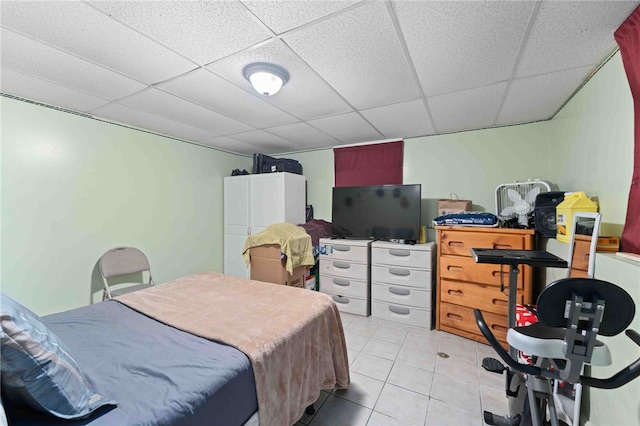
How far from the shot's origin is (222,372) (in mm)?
994

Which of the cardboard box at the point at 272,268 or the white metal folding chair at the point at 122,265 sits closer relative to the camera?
the white metal folding chair at the point at 122,265

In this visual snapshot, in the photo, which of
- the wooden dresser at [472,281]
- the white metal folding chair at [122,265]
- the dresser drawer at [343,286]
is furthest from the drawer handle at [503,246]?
the white metal folding chair at [122,265]

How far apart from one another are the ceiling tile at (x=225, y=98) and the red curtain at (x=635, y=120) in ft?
7.50

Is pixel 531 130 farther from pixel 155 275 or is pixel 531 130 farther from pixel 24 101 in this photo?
pixel 24 101

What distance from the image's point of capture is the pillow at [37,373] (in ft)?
2.28

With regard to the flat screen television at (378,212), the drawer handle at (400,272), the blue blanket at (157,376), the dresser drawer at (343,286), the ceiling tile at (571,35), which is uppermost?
the ceiling tile at (571,35)

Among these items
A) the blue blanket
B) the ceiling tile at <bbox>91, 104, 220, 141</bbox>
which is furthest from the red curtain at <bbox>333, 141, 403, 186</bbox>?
the blue blanket

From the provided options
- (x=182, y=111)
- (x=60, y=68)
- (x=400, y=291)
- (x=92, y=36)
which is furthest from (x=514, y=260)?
(x=60, y=68)

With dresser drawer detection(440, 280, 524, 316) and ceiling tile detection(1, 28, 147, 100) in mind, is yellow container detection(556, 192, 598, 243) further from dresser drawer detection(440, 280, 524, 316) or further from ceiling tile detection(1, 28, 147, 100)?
ceiling tile detection(1, 28, 147, 100)

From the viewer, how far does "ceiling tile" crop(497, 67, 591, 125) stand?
5.93 feet

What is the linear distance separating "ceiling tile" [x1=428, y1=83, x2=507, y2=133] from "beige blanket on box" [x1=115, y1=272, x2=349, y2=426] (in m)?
2.03

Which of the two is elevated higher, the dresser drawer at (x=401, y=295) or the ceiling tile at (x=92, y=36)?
the ceiling tile at (x=92, y=36)

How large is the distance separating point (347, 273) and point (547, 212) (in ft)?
6.65

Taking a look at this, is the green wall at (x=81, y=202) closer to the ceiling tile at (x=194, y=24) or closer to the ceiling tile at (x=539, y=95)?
the ceiling tile at (x=194, y=24)
